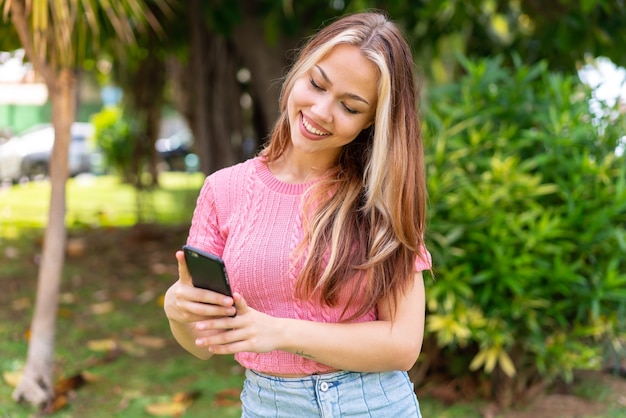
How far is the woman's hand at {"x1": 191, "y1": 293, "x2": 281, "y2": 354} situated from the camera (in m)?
1.39

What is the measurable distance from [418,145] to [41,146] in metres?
17.1

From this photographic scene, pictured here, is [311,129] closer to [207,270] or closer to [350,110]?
[350,110]

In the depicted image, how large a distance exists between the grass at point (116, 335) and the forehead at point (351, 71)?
8.92 ft

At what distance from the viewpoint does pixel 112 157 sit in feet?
46.3

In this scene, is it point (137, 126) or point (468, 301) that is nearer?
point (468, 301)

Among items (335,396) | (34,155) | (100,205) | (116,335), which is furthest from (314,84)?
(34,155)

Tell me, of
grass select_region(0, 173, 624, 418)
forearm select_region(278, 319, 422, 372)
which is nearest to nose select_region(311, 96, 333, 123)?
forearm select_region(278, 319, 422, 372)

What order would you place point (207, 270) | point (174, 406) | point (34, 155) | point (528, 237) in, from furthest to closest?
point (34, 155) < point (174, 406) < point (528, 237) < point (207, 270)

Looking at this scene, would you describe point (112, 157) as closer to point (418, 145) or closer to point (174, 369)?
point (174, 369)

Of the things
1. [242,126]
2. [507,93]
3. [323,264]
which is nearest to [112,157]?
[242,126]

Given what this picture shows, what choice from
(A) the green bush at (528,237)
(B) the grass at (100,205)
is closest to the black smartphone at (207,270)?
(A) the green bush at (528,237)

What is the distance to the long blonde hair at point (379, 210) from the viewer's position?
5.00 ft

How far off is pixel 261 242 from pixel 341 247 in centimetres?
18

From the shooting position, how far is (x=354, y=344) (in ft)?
4.95
